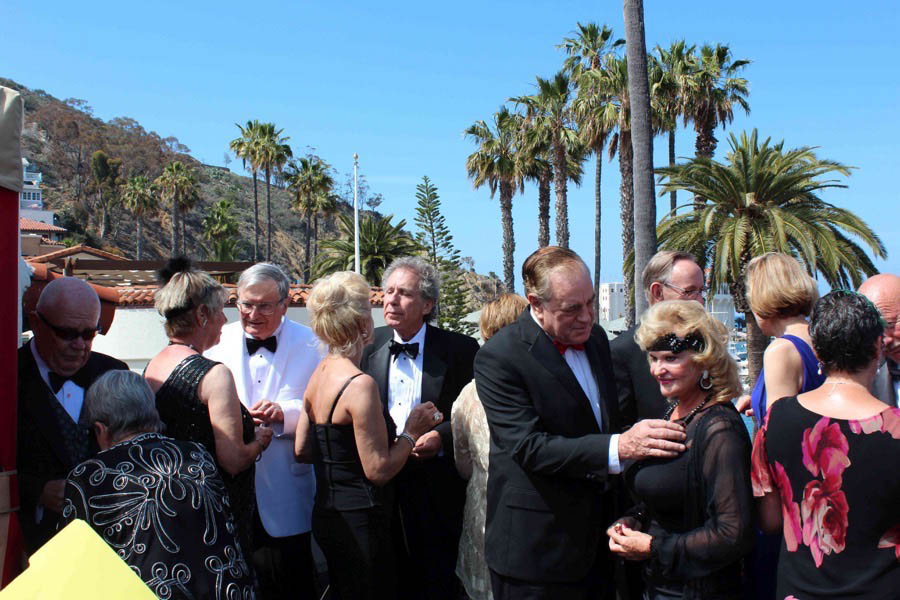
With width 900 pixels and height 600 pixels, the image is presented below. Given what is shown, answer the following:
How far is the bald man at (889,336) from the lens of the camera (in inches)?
137

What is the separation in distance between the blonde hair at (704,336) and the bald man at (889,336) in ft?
4.26

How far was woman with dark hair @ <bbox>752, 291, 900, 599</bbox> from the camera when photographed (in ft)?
7.61

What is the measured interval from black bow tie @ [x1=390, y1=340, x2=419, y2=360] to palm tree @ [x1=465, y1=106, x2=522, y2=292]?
32774 millimetres

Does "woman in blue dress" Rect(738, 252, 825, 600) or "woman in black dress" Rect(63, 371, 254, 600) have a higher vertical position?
"woman in blue dress" Rect(738, 252, 825, 600)

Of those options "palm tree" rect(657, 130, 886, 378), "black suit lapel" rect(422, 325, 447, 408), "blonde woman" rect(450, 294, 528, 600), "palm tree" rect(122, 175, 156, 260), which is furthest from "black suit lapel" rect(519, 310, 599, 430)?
"palm tree" rect(122, 175, 156, 260)

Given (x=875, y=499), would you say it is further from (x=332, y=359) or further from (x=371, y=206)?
(x=371, y=206)

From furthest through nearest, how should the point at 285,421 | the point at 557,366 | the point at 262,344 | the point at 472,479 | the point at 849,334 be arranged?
1. the point at 262,344
2. the point at 285,421
3. the point at 472,479
4. the point at 557,366
5. the point at 849,334

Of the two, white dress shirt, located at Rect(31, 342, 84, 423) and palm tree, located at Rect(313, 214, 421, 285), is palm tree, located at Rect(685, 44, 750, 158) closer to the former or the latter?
palm tree, located at Rect(313, 214, 421, 285)

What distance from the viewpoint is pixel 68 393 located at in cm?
334

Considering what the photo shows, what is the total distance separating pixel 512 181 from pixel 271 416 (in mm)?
34346

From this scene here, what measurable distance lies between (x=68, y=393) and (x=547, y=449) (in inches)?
86.2

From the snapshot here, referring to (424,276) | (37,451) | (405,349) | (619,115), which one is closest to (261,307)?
(405,349)

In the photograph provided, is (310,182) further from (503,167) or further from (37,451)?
(37,451)

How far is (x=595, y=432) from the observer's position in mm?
3041
